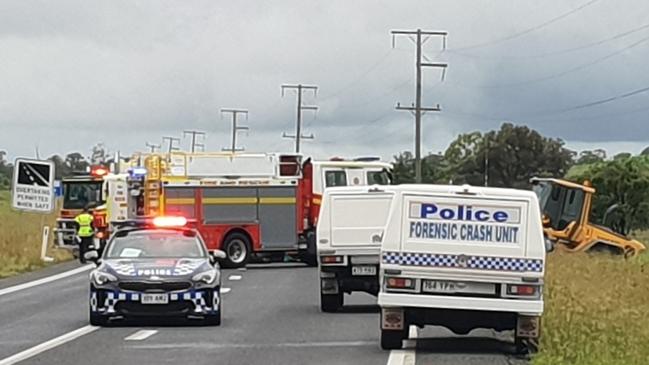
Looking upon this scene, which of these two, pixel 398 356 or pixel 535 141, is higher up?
pixel 535 141

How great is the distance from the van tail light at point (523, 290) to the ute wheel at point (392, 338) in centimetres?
140

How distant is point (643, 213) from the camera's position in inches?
2692

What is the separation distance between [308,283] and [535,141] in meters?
63.2

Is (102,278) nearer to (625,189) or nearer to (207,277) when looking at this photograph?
(207,277)

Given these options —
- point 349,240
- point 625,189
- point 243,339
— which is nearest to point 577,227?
point 349,240

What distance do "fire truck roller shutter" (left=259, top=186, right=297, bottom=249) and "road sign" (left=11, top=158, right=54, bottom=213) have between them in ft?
22.1

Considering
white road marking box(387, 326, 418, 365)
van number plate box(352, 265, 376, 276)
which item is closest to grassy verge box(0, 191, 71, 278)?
van number plate box(352, 265, 376, 276)

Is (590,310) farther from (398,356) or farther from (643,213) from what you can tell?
(643,213)

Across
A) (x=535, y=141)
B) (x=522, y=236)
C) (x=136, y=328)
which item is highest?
(x=535, y=141)

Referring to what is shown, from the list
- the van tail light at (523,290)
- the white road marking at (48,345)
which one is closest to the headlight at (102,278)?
the white road marking at (48,345)

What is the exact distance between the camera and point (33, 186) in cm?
4194

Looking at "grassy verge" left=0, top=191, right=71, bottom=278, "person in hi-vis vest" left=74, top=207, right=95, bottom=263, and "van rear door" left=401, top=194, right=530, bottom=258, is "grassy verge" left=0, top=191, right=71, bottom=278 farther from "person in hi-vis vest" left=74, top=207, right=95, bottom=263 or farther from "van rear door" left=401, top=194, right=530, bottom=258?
"van rear door" left=401, top=194, right=530, bottom=258

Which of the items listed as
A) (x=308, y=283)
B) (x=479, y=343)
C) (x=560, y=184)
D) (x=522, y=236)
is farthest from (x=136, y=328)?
(x=560, y=184)

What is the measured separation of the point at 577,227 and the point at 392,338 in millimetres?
26770
